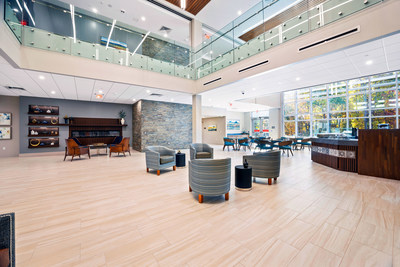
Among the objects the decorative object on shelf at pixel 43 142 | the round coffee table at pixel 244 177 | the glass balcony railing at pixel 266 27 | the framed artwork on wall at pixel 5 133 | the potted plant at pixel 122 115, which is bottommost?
the round coffee table at pixel 244 177

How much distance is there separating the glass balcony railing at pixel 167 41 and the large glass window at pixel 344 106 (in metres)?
7.57

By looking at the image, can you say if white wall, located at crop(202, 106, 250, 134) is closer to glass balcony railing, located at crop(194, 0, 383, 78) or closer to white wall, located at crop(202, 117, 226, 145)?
white wall, located at crop(202, 117, 226, 145)

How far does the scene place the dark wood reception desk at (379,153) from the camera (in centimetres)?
424

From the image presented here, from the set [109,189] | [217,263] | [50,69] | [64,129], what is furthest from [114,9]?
[217,263]

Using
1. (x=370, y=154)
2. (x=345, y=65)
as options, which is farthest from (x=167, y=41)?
(x=370, y=154)

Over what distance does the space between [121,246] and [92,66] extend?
675cm

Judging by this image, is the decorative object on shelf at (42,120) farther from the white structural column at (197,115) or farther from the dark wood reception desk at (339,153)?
the dark wood reception desk at (339,153)

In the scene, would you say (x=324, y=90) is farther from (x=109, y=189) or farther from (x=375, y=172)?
(x=109, y=189)

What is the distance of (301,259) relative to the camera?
5.49 feet

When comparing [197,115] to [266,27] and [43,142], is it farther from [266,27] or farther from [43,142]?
[43,142]

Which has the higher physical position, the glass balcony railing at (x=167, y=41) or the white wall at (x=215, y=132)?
the glass balcony railing at (x=167, y=41)

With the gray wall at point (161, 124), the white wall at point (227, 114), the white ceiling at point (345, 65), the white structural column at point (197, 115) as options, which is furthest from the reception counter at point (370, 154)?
the white wall at point (227, 114)

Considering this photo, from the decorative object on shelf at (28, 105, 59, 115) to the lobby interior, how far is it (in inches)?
2.4

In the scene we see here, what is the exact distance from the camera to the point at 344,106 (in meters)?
11.1
